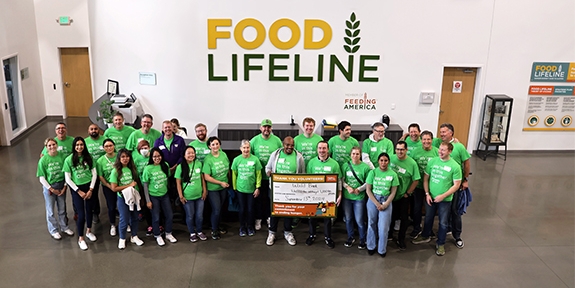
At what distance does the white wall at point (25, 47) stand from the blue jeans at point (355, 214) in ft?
27.2

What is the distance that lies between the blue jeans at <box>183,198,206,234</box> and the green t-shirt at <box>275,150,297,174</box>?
1150 mm

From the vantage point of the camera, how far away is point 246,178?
20.9 feet

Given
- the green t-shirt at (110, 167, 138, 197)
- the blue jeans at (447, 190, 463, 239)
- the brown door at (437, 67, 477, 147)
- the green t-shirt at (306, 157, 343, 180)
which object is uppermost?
the brown door at (437, 67, 477, 147)

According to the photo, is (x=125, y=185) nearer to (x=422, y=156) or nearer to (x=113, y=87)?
(x=422, y=156)

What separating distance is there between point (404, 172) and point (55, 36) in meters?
10.6

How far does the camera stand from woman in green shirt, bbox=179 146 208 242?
6.18 meters

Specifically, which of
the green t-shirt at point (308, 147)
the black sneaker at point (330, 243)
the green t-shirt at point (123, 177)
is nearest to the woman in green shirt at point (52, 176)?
the green t-shirt at point (123, 177)

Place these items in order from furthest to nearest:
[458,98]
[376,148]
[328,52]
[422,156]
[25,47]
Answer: [25,47]
[458,98]
[328,52]
[376,148]
[422,156]

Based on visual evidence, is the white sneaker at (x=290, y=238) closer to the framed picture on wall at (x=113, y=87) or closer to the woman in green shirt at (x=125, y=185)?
the woman in green shirt at (x=125, y=185)

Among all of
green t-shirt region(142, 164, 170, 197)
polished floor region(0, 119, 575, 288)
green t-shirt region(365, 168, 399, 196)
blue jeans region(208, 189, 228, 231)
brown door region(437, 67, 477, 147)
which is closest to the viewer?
polished floor region(0, 119, 575, 288)

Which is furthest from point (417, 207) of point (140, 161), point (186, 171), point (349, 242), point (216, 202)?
point (140, 161)

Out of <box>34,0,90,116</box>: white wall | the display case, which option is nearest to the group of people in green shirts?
the display case

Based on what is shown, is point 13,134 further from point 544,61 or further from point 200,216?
point 544,61

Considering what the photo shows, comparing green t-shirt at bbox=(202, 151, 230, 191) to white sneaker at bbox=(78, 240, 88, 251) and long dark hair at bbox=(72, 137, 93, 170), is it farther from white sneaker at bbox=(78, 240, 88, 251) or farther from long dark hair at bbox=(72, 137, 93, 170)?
white sneaker at bbox=(78, 240, 88, 251)
